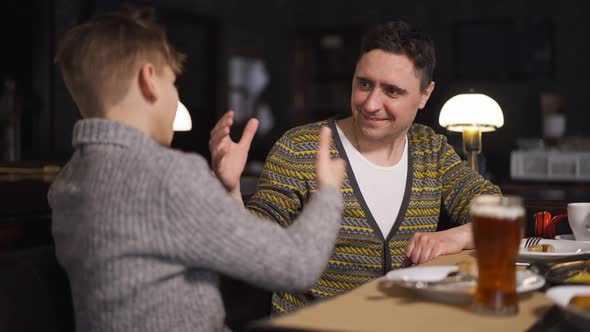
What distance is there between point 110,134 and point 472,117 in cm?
145

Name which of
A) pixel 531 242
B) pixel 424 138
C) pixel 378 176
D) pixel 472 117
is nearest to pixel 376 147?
pixel 378 176

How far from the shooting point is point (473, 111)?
2461 millimetres

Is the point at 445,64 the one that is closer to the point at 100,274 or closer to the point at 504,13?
the point at 504,13

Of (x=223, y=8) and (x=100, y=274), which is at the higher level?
(x=223, y=8)

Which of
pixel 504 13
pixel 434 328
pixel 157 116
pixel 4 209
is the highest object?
pixel 504 13

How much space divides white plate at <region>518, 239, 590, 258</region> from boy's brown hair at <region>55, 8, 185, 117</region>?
87cm

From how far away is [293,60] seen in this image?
30.7ft

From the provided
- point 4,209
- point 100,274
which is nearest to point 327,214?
point 100,274

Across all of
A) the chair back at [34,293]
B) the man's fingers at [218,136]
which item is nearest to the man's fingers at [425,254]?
the man's fingers at [218,136]

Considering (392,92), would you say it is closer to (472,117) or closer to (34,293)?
(472,117)

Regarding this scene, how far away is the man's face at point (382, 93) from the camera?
2.11 metres

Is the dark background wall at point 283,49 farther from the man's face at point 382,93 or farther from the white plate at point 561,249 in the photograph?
the white plate at point 561,249

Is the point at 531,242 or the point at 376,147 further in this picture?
the point at 376,147

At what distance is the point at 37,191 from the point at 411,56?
1595mm
